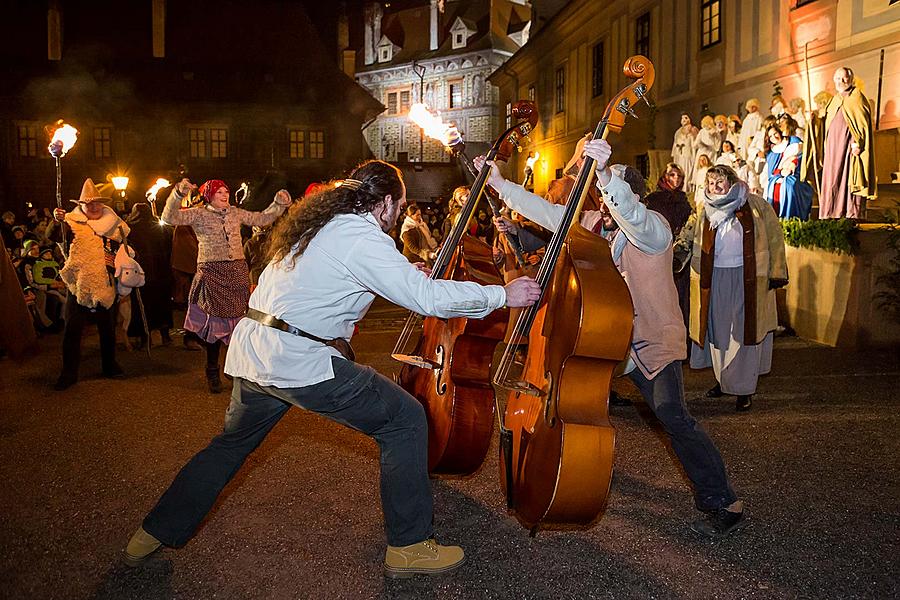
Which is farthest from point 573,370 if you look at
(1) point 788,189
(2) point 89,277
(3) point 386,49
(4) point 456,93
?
(3) point 386,49

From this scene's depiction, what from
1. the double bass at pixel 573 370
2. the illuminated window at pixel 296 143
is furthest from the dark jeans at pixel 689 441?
the illuminated window at pixel 296 143

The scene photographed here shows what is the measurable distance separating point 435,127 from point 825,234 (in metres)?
7.13

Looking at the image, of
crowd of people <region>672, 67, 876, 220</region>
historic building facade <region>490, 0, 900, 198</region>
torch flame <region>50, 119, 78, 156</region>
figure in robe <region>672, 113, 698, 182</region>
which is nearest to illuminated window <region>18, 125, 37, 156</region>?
historic building facade <region>490, 0, 900, 198</region>

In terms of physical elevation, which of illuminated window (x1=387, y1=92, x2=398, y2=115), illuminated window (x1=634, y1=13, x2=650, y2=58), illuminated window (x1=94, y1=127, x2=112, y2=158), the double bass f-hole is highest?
illuminated window (x1=387, y1=92, x2=398, y2=115)

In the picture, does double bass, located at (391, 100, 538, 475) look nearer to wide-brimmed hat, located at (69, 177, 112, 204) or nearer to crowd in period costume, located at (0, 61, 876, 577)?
crowd in period costume, located at (0, 61, 876, 577)

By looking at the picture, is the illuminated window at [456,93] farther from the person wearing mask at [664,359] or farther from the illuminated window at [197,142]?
the person wearing mask at [664,359]

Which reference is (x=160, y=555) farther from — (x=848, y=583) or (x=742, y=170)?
(x=742, y=170)

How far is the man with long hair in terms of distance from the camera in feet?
10.3

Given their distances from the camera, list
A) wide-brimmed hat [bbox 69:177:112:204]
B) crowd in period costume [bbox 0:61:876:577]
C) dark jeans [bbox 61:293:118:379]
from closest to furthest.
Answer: crowd in period costume [bbox 0:61:876:577], dark jeans [bbox 61:293:118:379], wide-brimmed hat [bbox 69:177:112:204]

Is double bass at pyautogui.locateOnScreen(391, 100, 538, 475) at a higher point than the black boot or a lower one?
higher

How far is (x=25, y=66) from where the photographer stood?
33.5 meters

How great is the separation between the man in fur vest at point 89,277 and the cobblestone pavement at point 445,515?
0.87m

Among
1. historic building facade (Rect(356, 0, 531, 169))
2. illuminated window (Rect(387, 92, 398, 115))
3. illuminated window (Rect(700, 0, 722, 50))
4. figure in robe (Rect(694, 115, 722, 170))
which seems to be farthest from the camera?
illuminated window (Rect(387, 92, 398, 115))

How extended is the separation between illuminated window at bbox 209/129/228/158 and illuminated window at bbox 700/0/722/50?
2178 cm
